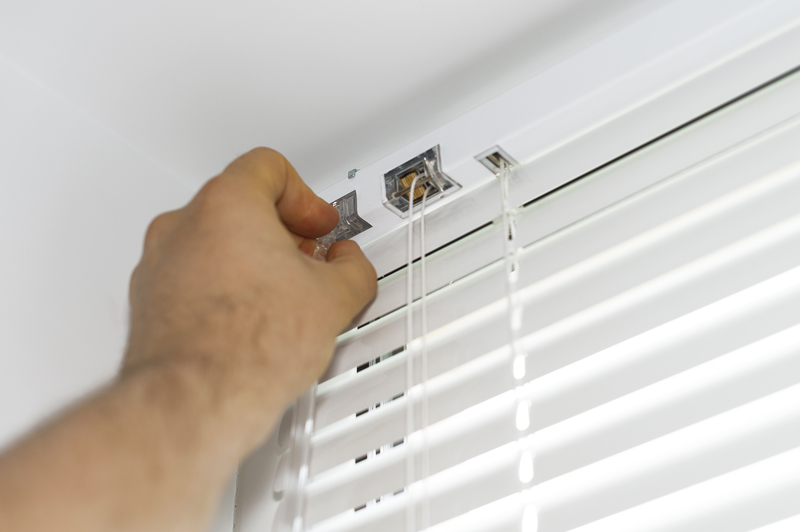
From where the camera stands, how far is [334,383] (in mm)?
844

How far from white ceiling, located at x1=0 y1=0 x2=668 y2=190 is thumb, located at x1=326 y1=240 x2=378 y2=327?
199 mm

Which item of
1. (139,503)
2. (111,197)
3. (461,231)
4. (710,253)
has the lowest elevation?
(139,503)

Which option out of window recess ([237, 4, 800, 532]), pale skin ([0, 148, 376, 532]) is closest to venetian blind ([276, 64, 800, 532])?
window recess ([237, 4, 800, 532])

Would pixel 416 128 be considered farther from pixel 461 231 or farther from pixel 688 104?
pixel 688 104

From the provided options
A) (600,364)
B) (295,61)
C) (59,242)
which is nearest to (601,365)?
(600,364)

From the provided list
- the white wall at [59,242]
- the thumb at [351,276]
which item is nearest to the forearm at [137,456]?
the thumb at [351,276]

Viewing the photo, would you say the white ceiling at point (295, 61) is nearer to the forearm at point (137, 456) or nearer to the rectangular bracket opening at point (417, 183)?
the rectangular bracket opening at point (417, 183)

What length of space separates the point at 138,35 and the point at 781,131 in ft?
2.49

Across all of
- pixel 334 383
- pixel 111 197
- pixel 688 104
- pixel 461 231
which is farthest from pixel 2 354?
pixel 688 104

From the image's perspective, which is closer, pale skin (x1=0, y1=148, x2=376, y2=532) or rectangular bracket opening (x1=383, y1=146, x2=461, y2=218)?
pale skin (x1=0, y1=148, x2=376, y2=532)

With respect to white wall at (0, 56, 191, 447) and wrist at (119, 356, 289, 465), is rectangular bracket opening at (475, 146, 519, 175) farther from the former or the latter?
white wall at (0, 56, 191, 447)

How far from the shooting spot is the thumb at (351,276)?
76 centimetres

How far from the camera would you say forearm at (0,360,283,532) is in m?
0.44

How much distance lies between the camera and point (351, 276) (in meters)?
0.79
